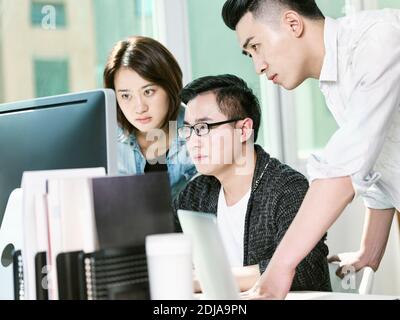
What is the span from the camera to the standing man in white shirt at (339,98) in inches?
50.0

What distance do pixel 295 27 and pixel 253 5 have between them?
0.13 m

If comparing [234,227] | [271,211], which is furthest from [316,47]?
[234,227]

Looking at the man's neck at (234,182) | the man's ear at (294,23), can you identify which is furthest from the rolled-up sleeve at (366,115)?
the man's neck at (234,182)

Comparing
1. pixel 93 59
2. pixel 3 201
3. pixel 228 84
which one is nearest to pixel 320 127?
pixel 93 59

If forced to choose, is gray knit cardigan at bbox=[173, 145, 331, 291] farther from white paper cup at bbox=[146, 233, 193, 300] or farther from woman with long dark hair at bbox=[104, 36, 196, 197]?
white paper cup at bbox=[146, 233, 193, 300]

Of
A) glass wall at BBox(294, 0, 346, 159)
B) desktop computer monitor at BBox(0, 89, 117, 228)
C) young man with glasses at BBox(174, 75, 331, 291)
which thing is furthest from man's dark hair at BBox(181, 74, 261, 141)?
glass wall at BBox(294, 0, 346, 159)

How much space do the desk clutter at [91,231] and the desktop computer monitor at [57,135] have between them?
0.55 feet

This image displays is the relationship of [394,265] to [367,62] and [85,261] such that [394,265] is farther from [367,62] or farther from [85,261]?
[85,261]

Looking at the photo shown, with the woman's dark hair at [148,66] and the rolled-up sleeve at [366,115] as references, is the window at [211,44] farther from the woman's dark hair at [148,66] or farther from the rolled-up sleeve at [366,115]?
the rolled-up sleeve at [366,115]

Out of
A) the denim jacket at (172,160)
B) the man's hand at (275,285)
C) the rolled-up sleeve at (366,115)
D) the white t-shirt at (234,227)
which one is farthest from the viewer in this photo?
the denim jacket at (172,160)

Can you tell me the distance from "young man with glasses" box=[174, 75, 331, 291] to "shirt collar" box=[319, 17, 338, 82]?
379mm

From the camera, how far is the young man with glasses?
5.97ft

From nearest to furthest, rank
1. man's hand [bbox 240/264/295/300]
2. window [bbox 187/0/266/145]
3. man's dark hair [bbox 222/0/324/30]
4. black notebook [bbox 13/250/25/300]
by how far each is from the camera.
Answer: black notebook [bbox 13/250/25/300] < man's hand [bbox 240/264/295/300] < man's dark hair [bbox 222/0/324/30] < window [bbox 187/0/266/145]
